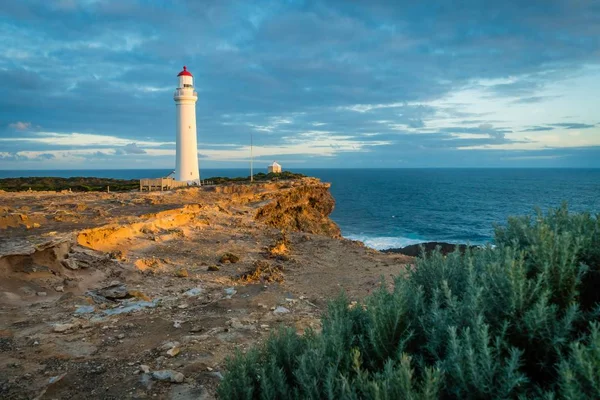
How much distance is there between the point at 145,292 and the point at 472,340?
27.5 ft

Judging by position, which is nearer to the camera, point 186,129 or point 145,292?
point 145,292

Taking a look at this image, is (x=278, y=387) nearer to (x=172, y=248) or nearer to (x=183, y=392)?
(x=183, y=392)

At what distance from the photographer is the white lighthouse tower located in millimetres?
37094

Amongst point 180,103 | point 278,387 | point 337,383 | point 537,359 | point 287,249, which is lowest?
point 287,249

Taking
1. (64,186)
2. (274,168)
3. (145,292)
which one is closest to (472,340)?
(145,292)

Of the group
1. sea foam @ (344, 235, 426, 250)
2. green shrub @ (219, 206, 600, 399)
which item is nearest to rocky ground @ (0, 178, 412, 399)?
green shrub @ (219, 206, 600, 399)

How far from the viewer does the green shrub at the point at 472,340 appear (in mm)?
2596

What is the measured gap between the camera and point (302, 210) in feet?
117

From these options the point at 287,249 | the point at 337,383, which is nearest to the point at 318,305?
the point at 337,383

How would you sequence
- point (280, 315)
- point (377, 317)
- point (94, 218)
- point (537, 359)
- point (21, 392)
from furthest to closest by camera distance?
point (94, 218), point (280, 315), point (21, 392), point (377, 317), point (537, 359)

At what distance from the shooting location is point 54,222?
48.5ft

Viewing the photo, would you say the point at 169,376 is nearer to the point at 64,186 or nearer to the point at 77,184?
the point at 64,186

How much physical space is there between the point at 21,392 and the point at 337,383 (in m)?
4.29

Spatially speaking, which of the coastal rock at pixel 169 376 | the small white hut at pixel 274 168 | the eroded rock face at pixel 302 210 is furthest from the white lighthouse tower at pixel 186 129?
the coastal rock at pixel 169 376
